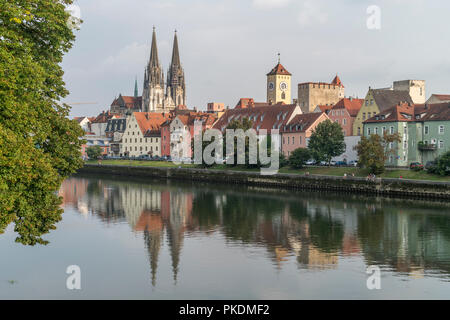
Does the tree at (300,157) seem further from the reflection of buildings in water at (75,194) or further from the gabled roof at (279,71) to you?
the gabled roof at (279,71)

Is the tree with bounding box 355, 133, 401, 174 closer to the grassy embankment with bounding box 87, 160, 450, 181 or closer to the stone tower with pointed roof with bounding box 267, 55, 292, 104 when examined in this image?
the grassy embankment with bounding box 87, 160, 450, 181

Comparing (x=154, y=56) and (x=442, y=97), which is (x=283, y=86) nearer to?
(x=442, y=97)

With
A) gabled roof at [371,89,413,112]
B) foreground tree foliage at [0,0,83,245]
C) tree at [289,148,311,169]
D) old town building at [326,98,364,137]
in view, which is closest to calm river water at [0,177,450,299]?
foreground tree foliage at [0,0,83,245]

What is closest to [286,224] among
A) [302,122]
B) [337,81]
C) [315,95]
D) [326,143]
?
[326,143]

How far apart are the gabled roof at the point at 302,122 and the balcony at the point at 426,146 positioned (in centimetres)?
1944

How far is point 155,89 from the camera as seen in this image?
19025cm

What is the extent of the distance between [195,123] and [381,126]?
4372 cm

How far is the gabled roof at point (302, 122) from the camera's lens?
286 feet

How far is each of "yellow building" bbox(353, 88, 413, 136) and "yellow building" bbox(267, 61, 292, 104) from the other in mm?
42120

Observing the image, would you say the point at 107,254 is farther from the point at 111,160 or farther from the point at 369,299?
the point at 111,160

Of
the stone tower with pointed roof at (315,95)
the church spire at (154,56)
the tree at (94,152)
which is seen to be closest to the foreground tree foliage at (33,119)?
the tree at (94,152)

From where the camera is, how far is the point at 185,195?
2486 inches

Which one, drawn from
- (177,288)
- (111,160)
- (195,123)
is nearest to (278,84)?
(195,123)

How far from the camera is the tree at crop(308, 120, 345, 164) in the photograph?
7256 cm
